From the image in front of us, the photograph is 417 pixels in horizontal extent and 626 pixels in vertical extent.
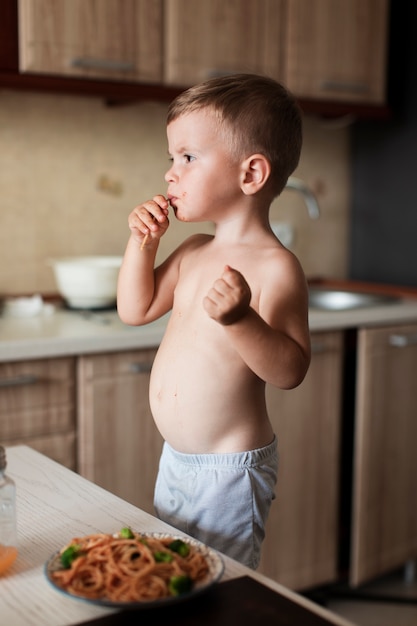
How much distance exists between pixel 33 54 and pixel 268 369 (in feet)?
4.54

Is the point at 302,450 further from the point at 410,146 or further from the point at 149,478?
the point at 410,146

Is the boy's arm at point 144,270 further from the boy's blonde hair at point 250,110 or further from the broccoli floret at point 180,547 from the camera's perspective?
the broccoli floret at point 180,547

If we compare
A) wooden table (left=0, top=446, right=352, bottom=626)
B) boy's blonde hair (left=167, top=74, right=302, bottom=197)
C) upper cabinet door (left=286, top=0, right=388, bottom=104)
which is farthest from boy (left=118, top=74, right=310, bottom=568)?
upper cabinet door (left=286, top=0, right=388, bottom=104)

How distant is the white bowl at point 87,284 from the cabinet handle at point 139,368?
0.34m

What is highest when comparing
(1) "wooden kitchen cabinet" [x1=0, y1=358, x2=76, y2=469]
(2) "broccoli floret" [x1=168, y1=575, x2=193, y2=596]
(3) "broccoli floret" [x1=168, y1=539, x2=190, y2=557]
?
(2) "broccoli floret" [x1=168, y1=575, x2=193, y2=596]

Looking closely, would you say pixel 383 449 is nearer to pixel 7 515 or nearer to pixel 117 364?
pixel 117 364

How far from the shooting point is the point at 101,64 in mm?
2148

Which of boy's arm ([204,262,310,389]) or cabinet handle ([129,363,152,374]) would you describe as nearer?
boy's arm ([204,262,310,389])

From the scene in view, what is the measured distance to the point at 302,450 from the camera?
7.72 feet

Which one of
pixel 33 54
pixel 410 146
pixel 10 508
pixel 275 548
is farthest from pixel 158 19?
pixel 10 508

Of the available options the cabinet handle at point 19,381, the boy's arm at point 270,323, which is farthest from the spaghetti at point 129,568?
the cabinet handle at point 19,381

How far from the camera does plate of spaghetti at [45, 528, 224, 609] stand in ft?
2.30

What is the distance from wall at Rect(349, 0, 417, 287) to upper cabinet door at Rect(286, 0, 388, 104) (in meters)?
0.13

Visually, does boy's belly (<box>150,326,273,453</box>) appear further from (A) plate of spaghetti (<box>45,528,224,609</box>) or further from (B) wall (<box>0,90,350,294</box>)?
(B) wall (<box>0,90,350,294</box>)
